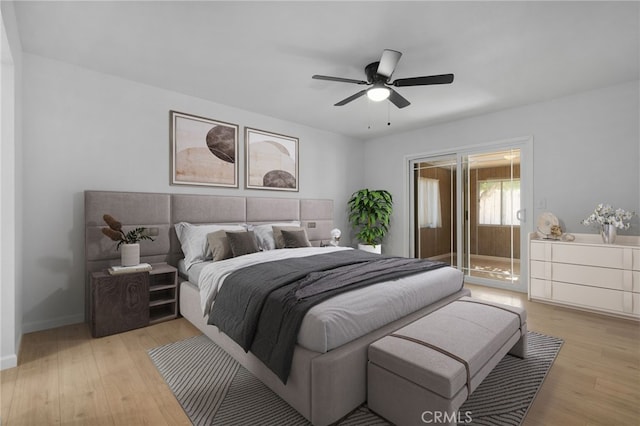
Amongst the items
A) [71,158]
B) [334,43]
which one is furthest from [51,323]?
[334,43]

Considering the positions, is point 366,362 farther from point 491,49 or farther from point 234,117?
point 234,117

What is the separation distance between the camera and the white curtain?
5242 mm

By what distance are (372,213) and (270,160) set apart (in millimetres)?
2144

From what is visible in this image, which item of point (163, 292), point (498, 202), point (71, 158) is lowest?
point (163, 292)

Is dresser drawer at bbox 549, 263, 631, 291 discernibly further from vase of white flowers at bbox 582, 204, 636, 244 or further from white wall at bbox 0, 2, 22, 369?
white wall at bbox 0, 2, 22, 369

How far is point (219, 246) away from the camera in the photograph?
3.21m

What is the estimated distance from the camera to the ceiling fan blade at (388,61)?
7.70ft

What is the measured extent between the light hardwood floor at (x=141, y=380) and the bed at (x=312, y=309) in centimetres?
54

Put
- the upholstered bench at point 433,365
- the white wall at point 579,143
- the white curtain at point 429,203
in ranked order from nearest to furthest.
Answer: the upholstered bench at point 433,365, the white wall at point 579,143, the white curtain at point 429,203

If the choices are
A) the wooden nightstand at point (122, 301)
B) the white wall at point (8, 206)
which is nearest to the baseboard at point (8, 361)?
the white wall at point (8, 206)

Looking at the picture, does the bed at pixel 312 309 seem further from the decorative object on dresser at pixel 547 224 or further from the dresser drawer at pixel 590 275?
the decorative object on dresser at pixel 547 224

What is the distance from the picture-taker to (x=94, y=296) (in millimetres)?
2674

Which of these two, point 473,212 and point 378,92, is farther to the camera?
point 473,212

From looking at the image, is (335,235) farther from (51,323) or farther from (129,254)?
(51,323)
